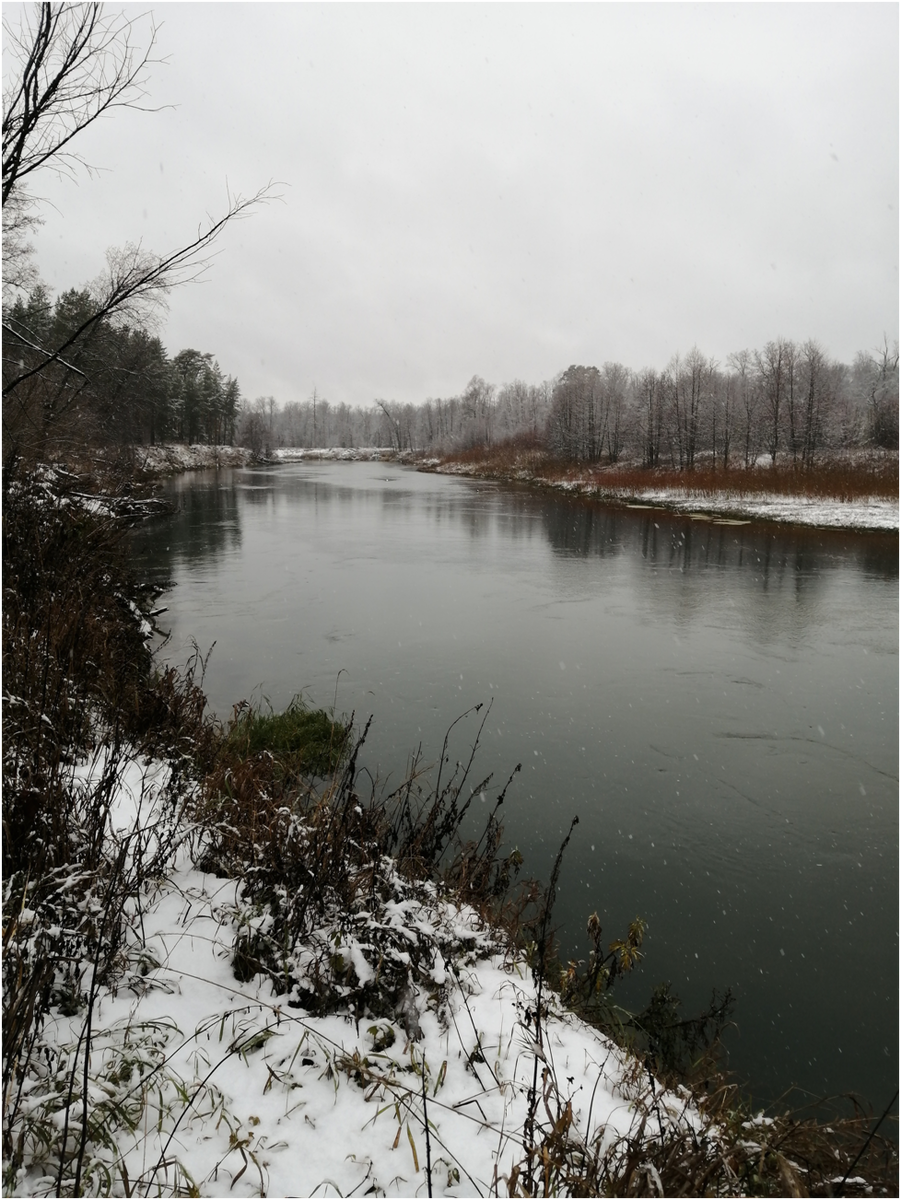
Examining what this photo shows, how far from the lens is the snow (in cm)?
187

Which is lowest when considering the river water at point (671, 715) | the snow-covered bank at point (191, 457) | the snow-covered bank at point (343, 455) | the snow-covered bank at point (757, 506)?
the river water at point (671, 715)

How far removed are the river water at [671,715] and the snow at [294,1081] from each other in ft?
5.33

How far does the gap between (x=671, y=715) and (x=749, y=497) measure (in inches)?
961

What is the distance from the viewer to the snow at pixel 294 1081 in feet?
6.14

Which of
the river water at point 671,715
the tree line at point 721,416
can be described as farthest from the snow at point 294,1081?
the tree line at point 721,416

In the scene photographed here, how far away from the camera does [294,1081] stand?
2.22 m

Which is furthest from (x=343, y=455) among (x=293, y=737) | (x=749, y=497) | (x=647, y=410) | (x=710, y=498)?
(x=293, y=737)

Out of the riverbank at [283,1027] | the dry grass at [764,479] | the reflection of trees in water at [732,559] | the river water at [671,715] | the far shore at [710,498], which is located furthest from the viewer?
the dry grass at [764,479]

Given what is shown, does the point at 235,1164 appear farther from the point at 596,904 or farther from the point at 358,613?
the point at 358,613

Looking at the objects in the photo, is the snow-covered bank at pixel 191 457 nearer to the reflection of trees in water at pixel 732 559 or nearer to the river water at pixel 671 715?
the river water at pixel 671 715

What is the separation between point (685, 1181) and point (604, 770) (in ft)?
15.5

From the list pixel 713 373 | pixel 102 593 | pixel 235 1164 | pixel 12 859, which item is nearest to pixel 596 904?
→ pixel 235 1164

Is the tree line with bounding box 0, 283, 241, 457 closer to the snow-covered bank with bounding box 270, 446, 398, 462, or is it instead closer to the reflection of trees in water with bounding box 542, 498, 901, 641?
the reflection of trees in water with bounding box 542, 498, 901, 641

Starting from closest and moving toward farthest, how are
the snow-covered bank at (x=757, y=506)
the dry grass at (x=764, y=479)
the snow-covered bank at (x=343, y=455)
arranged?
the snow-covered bank at (x=757, y=506) < the dry grass at (x=764, y=479) < the snow-covered bank at (x=343, y=455)
